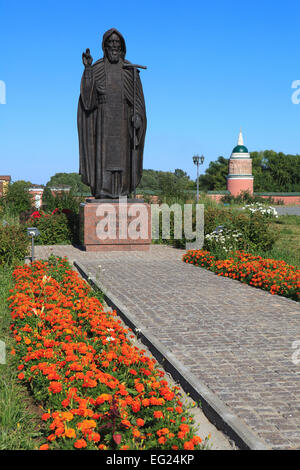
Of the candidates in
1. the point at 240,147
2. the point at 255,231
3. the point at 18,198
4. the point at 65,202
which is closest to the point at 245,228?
the point at 255,231

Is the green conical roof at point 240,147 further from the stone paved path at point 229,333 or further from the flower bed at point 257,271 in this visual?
the stone paved path at point 229,333

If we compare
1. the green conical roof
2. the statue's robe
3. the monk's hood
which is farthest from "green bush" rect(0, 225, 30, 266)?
the green conical roof

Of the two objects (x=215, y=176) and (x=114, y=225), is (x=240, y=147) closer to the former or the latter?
(x=215, y=176)

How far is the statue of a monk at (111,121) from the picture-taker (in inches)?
489

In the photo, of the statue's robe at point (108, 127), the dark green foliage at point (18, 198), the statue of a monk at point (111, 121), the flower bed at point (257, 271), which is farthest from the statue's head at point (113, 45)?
the dark green foliage at point (18, 198)

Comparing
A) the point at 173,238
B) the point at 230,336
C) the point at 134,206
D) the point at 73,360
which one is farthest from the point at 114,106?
the point at 73,360

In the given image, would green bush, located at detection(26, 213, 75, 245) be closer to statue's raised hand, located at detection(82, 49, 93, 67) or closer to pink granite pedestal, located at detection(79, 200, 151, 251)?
pink granite pedestal, located at detection(79, 200, 151, 251)

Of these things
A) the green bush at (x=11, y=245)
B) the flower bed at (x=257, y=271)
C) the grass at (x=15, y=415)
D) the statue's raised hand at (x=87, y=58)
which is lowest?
the grass at (x=15, y=415)

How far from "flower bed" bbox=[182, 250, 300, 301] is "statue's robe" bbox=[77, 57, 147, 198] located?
3.26 meters

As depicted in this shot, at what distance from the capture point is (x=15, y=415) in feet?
11.3

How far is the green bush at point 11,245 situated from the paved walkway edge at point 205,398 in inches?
205

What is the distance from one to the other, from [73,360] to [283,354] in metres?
2.17
